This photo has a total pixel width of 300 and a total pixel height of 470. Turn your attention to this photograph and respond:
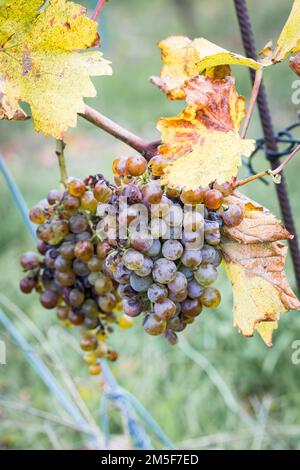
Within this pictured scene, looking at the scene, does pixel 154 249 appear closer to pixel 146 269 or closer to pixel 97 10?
pixel 146 269

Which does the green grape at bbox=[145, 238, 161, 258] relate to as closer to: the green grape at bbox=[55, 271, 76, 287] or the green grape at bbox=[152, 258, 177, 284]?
the green grape at bbox=[152, 258, 177, 284]

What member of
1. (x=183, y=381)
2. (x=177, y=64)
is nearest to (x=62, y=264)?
(x=177, y=64)

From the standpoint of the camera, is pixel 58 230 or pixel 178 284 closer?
pixel 178 284

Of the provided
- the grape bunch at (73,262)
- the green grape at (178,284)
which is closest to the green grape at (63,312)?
the grape bunch at (73,262)

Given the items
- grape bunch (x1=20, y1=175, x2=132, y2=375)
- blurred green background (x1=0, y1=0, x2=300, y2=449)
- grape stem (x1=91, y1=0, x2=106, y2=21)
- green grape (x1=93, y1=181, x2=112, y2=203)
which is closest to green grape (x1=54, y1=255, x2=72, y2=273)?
grape bunch (x1=20, y1=175, x2=132, y2=375)

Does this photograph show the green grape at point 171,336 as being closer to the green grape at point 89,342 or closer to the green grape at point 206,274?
the green grape at point 206,274

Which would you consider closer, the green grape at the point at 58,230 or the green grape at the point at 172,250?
the green grape at the point at 172,250

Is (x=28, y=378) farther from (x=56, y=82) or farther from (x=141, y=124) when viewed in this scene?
(x=141, y=124)
